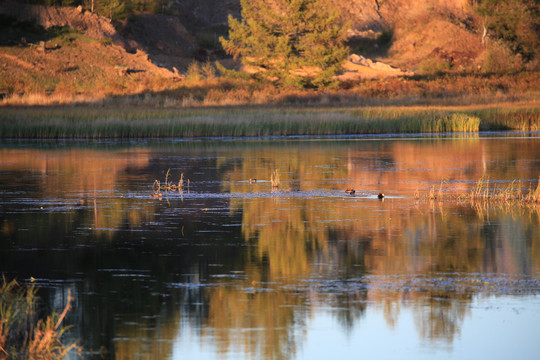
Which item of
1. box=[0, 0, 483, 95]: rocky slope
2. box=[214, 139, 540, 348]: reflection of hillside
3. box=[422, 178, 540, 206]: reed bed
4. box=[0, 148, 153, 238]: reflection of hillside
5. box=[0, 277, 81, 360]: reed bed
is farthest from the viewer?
box=[0, 0, 483, 95]: rocky slope

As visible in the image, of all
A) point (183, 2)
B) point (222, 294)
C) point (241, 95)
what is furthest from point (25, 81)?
point (222, 294)

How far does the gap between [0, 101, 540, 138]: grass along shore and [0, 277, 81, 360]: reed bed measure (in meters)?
28.7

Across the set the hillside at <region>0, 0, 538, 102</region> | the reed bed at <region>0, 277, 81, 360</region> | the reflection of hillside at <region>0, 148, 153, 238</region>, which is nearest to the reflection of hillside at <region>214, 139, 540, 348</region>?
the reed bed at <region>0, 277, 81, 360</region>

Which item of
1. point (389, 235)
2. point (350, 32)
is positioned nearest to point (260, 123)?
point (389, 235)

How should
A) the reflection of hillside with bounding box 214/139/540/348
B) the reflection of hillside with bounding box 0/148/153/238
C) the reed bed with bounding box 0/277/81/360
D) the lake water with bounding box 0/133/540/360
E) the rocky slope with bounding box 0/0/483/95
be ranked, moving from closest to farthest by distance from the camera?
the reed bed with bounding box 0/277/81/360, the lake water with bounding box 0/133/540/360, the reflection of hillside with bounding box 214/139/540/348, the reflection of hillside with bounding box 0/148/153/238, the rocky slope with bounding box 0/0/483/95

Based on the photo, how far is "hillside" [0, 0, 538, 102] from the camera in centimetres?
5584

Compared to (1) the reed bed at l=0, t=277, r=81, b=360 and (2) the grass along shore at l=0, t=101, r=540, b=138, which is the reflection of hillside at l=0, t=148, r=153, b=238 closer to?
(1) the reed bed at l=0, t=277, r=81, b=360

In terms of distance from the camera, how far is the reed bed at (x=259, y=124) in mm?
36625

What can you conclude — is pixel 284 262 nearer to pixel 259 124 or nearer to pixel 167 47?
pixel 259 124

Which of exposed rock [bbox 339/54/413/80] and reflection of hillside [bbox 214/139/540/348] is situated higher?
exposed rock [bbox 339/54/413/80]

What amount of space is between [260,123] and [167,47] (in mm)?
35419

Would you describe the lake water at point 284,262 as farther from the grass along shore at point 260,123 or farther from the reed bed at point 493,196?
the grass along shore at point 260,123

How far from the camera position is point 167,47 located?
70812mm

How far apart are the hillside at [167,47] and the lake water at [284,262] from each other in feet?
104
